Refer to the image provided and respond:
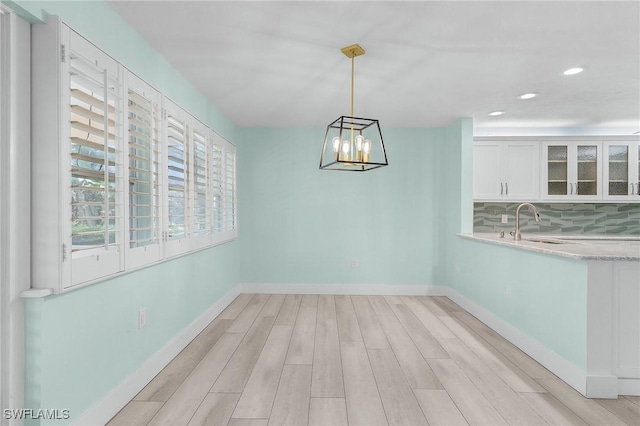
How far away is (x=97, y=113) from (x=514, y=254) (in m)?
3.49

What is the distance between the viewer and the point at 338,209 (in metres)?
5.21

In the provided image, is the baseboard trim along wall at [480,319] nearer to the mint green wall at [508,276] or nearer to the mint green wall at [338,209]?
the mint green wall at [508,276]

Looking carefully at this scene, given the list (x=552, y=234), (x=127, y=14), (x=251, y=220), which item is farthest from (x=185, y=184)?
(x=552, y=234)

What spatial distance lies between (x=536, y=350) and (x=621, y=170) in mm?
3743

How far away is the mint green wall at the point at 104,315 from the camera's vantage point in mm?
1616

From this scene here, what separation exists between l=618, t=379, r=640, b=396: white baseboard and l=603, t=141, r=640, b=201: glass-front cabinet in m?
3.53

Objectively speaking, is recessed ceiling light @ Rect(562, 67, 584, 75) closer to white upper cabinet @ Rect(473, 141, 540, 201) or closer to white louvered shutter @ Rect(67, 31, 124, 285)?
white upper cabinet @ Rect(473, 141, 540, 201)

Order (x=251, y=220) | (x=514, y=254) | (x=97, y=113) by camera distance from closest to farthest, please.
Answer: (x=97, y=113) < (x=514, y=254) < (x=251, y=220)

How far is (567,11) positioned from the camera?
2148mm

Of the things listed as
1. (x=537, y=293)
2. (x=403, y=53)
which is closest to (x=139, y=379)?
(x=403, y=53)

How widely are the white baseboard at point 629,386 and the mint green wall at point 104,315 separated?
3278 millimetres

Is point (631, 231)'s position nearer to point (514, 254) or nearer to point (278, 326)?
point (514, 254)

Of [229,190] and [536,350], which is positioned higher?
[229,190]

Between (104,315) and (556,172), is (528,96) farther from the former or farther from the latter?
(104,315)
